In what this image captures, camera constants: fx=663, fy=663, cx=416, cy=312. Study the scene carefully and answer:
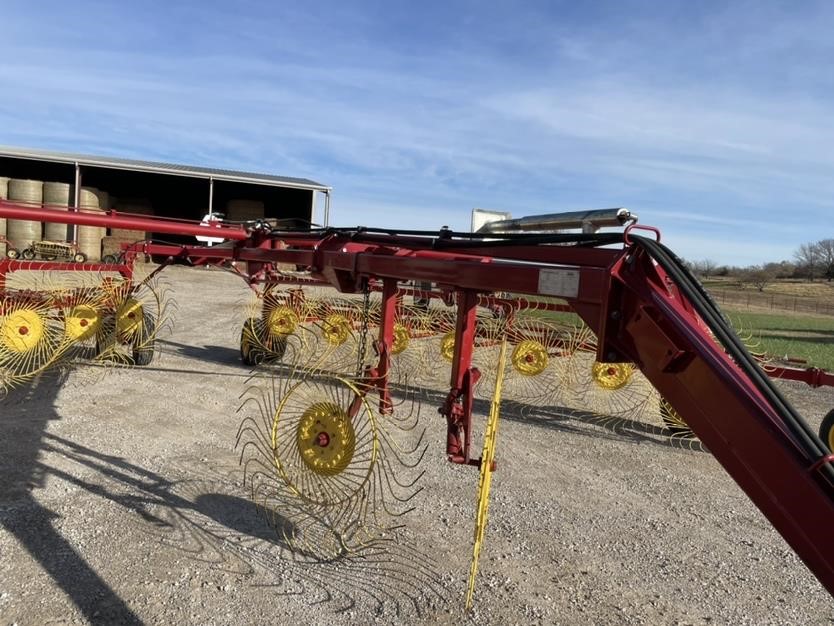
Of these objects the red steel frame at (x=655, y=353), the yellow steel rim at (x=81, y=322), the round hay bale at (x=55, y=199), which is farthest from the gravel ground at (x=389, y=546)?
the round hay bale at (x=55, y=199)

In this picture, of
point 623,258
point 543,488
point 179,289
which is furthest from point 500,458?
point 179,289

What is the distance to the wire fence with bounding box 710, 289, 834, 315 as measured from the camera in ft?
111

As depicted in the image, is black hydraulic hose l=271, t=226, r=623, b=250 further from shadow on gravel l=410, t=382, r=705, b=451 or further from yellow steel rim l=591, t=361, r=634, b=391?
yellow steel rim l=591, t=361, r=634, b=391

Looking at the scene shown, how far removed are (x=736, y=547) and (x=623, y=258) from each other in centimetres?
263

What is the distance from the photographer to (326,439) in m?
2.93

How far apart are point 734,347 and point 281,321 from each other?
6625mm

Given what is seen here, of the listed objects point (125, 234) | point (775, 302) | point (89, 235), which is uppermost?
point (125, 234)

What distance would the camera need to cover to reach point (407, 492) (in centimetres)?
409

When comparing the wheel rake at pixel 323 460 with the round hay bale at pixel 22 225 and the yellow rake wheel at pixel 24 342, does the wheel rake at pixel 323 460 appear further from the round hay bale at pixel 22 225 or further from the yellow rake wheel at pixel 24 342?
the round hay bale at pixel 22 225

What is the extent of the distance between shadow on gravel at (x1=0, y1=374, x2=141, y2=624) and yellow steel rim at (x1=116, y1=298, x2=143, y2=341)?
5.37ft

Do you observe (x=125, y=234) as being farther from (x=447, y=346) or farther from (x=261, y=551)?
(x=261, y=551)

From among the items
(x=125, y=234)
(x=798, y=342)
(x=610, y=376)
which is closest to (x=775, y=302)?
(x=798, y=342)

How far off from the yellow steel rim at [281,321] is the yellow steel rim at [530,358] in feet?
8.81

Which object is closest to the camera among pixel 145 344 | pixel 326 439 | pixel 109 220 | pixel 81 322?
pixel 326 439
